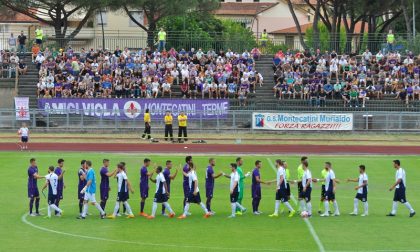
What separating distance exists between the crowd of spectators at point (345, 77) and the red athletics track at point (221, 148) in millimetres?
6754

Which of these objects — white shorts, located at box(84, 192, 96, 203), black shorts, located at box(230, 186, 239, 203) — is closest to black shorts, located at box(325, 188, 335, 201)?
black shorts, located at box(230, 186, 239, 203)

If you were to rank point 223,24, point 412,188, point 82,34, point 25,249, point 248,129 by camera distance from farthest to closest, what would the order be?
point 223,24 < point 82,34 < point 248,129 < point 412,188 < point 25,249

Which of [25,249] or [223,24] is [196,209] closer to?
[25,249]

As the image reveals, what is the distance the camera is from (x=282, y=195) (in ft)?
90.0

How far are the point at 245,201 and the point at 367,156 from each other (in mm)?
14418

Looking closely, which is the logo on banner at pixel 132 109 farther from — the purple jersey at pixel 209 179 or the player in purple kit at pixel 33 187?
the player in purple kit at pixel 33 187

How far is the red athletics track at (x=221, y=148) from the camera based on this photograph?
146 ft

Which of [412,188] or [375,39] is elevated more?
[375,39]

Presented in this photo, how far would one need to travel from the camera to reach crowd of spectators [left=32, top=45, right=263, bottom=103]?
53.4 metres

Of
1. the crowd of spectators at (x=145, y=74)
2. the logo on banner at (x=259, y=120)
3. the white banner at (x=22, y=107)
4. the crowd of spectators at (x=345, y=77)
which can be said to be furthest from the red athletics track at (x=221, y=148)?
the crowd of spectators at (x=145, y=74)

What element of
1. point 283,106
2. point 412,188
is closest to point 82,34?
point 283,106

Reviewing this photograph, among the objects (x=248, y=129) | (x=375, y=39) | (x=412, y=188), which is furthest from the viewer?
(x=375, y=39)

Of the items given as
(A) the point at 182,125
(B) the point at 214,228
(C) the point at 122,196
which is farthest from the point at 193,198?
(A) the point at 182,125

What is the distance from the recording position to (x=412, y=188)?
3338 centimetres
